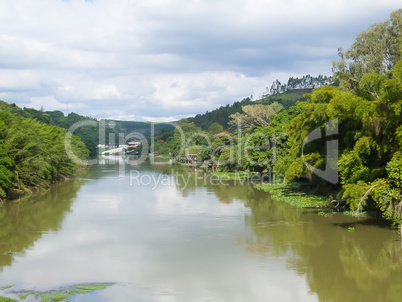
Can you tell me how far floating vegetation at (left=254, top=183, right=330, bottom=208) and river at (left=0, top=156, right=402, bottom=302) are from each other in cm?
150

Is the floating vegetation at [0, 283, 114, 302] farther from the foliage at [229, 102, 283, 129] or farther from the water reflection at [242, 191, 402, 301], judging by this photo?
the foliage at [229, 102, 283, 129]

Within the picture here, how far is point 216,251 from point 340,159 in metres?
11.8

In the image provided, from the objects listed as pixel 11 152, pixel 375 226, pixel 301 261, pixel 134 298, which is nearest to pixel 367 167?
pixel 375 226

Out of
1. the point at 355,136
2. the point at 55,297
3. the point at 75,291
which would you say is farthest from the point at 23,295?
the point at 355,136

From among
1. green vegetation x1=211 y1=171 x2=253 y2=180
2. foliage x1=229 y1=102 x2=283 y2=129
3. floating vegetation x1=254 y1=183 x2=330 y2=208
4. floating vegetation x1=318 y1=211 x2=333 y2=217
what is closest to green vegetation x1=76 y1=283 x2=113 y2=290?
floating vegetation x1=318 y1=211 x2=333 y2=217

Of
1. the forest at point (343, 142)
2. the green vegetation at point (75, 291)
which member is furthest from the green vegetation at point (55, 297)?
the forest at point (343, 142)

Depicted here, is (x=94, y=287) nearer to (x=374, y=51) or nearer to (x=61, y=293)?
(x=61, y=293)

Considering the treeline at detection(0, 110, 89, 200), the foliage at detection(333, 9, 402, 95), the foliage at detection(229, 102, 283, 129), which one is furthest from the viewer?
the foliage at detection(229, 102, 283, 129)

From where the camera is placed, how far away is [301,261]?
20656 mm

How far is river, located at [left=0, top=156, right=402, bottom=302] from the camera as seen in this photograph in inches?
672

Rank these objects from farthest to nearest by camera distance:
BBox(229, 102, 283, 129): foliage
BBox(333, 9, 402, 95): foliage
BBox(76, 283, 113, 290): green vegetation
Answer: BBox(229, 102, 283, 129): foliage, BBox(333, 9, 402, 95): foliage, BBox(76, 283, 113, 290): green vegetation

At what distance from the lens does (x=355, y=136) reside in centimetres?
2812

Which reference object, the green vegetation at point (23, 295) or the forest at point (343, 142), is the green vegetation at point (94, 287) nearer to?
the green vegetation at point (23, 295)

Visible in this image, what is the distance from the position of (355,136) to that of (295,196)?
1320 cm
